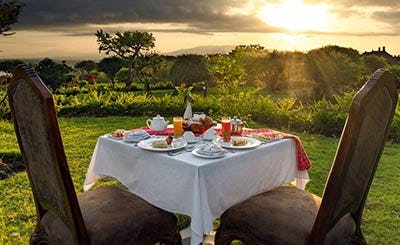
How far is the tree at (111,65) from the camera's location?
43.9ft

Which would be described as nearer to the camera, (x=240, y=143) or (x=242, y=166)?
(x=242, y=166)

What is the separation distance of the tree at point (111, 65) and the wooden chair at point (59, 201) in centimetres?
1129

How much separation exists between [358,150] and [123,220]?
1.20m

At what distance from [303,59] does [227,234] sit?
9011 millimetres

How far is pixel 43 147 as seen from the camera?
76.8 inches

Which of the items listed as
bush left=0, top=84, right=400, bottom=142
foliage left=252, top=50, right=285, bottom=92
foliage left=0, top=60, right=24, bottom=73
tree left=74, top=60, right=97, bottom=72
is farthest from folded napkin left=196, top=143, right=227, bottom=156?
tree left=74, top=60, right=97, bottom=72

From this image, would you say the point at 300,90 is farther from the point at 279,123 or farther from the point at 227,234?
→ the point at 227,234

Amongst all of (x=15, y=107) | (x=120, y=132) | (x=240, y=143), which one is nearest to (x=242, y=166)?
(x=240, y=143)

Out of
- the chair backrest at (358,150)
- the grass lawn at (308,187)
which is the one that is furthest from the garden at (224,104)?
the chair backrest at (358,150)

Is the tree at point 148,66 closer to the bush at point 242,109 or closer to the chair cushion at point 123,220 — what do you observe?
the bush at point 242,109

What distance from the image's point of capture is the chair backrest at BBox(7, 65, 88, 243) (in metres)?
1.85

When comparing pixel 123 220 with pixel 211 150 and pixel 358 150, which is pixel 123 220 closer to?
pixel 211 150

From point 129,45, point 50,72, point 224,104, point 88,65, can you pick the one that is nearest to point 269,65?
point 224,104

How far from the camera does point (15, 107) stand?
2172 millimetres
